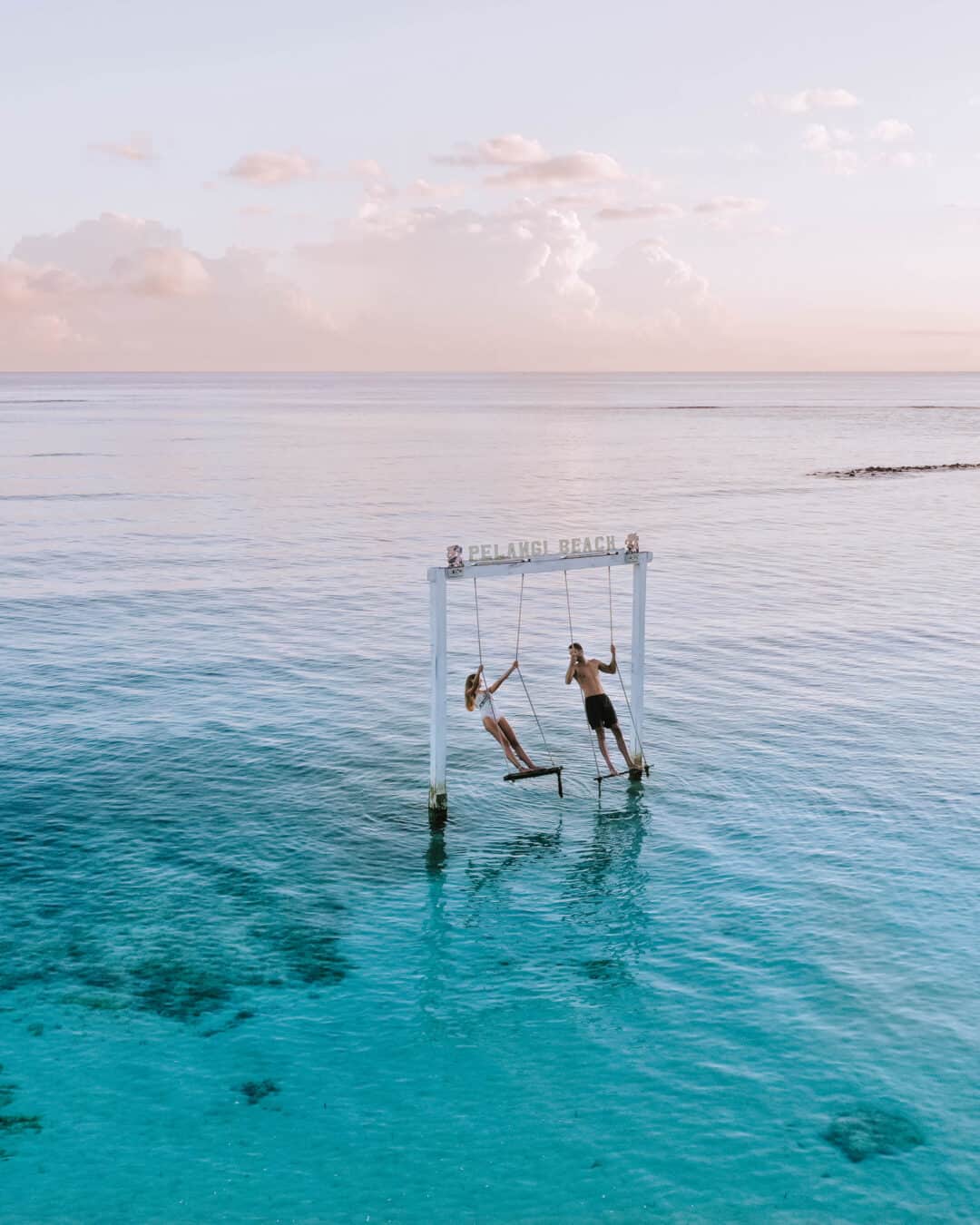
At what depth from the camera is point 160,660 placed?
3847cm

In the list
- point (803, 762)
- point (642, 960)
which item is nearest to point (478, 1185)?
point (642, 960)

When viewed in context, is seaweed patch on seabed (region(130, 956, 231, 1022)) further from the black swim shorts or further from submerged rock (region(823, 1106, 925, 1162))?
the black swim shorts

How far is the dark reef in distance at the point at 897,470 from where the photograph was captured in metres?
106

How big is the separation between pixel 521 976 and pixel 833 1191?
6.18 m

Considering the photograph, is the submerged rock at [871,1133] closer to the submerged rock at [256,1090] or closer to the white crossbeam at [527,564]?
the submerged rock at [256,1090]

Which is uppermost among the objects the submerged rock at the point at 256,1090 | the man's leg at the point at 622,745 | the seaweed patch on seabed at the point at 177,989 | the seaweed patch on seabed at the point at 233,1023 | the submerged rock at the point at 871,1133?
the man's leg at the point at 622,745

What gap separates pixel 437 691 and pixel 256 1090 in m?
10.1

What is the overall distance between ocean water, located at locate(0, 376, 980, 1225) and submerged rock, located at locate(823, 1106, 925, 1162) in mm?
49

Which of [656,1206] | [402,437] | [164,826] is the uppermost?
[402,437]

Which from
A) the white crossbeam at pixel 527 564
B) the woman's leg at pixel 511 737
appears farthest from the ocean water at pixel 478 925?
the white crossbeam at pixel 527 564

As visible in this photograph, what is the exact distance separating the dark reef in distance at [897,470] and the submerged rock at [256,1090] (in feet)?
317

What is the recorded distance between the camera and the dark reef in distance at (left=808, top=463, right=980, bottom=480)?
106375 millimetres

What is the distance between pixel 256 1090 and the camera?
15.9 meters

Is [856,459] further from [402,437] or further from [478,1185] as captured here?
[478,1185]
